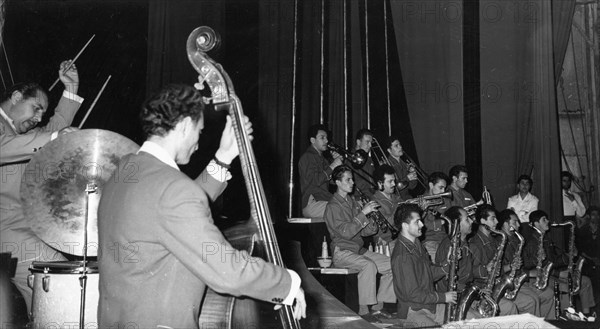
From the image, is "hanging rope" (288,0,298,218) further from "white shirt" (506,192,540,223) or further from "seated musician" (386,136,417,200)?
"white shirt" (506,192,540,223)

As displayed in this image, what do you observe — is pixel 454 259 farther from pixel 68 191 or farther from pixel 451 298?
pixel 68 191

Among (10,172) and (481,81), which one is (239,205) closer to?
(10,172)

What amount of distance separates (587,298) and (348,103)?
3677 mm

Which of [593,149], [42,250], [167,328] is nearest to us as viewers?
[167,328]

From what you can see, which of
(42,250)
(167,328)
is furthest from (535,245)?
(167,328)

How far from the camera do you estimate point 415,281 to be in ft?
15.8

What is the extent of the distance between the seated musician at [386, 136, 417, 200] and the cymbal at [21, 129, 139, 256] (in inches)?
180

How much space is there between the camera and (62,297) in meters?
2.98

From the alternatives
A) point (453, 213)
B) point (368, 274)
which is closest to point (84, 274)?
point (368, 274)

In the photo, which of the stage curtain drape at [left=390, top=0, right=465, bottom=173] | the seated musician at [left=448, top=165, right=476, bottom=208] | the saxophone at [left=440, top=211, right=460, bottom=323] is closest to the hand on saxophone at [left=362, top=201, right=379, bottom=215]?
the saxophone at [left=440, top=211, right=460, bottom=323]

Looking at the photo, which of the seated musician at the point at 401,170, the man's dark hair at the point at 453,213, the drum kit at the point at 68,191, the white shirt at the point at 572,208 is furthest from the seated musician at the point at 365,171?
the drum kit at the point at 68,191

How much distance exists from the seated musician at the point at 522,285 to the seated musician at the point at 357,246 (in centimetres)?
121

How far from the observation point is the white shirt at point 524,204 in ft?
25.6

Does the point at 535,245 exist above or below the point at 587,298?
above
